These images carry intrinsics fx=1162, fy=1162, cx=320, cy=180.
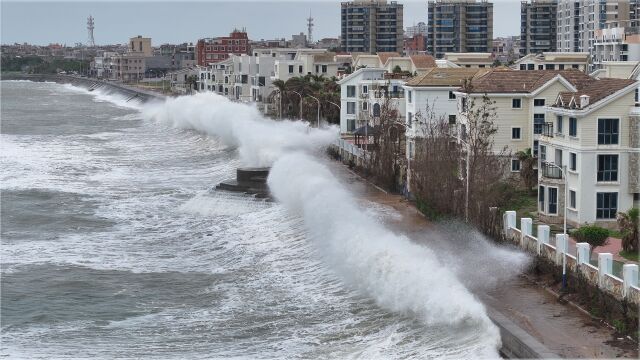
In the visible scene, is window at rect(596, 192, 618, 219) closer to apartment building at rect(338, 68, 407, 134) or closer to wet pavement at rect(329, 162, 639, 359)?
wet pavement at rect(329, 162, 639, 359)

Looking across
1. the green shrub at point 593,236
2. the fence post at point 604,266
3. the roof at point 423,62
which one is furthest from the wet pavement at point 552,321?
the roof at point 423,62

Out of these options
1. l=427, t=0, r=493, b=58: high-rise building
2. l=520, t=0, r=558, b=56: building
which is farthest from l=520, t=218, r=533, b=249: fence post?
l=520, t=0, r=558, b=56: building

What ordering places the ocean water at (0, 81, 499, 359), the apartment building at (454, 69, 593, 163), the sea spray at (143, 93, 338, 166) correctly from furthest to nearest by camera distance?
the sea spray at (143, 93, 338, 166)
the apartment building at (454, 69, 593, 163)
the ocean water at (0, 81, 499, 359)

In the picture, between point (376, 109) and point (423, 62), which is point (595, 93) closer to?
point (376, 109)

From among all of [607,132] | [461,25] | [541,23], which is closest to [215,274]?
[607,132]

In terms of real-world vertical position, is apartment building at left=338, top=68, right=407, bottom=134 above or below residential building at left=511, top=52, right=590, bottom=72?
below

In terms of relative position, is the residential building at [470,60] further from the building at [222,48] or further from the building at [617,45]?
the building at [222,48]
